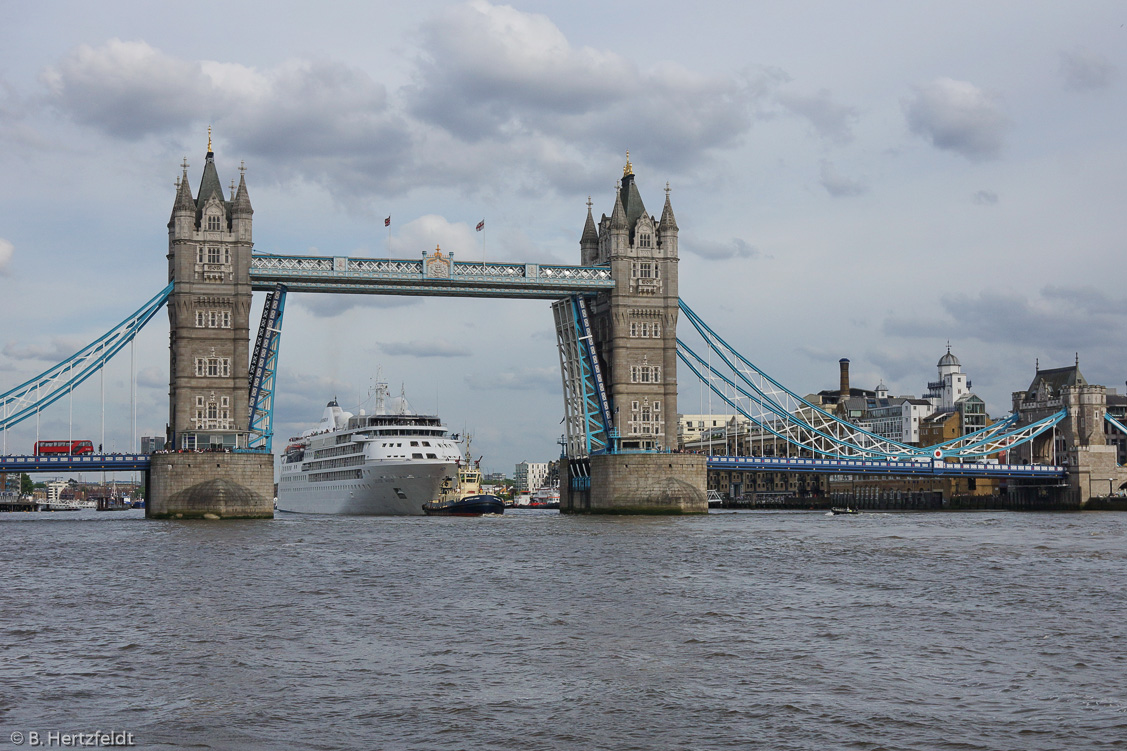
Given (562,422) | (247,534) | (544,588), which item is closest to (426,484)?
(562,422)

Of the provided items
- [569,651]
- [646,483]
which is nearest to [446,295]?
[646,483]

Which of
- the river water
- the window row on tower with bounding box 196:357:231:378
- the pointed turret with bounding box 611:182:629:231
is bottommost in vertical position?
the river water

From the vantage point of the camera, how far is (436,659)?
981 inches

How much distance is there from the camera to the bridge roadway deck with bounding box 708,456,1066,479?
10394cm

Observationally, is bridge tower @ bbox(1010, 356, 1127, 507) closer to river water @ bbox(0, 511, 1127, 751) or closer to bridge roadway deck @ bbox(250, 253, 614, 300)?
bridge roadway deck @ bbox(250, 253, 614, 300)

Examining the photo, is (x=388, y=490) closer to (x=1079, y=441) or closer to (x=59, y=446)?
(x=59, y=446)

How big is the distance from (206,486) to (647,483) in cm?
3280

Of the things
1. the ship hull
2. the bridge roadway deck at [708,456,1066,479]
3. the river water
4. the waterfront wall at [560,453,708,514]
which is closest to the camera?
the river water

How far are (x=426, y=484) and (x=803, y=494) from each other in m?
96.3

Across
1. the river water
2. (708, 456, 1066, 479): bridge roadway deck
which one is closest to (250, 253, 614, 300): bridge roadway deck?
(708, 456, 1066, 479): bridge roadway deck

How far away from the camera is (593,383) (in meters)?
100

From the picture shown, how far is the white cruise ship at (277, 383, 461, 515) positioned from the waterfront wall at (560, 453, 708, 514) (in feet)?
46.1

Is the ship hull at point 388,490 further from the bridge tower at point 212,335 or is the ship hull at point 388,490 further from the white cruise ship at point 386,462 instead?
the bridge tower at point 212,335

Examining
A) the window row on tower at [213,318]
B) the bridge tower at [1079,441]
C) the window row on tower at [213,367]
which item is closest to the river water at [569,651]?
the window row on tower at [213,367]
